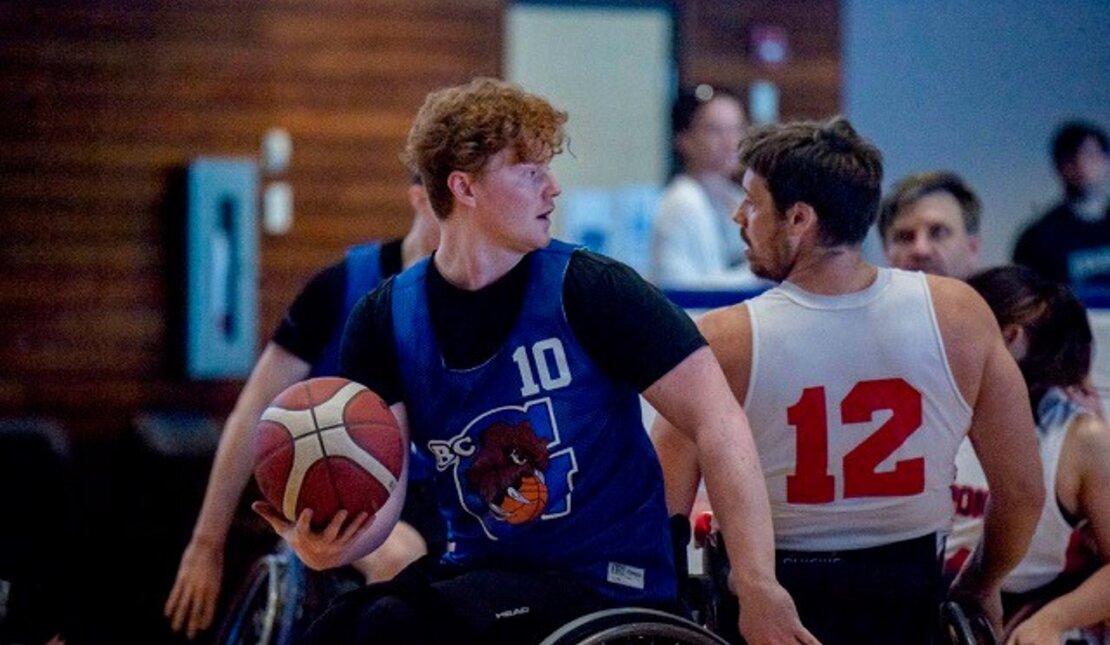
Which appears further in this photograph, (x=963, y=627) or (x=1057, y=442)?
(x=1057, y=442)

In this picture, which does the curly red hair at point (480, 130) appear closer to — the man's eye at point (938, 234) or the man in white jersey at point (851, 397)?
the man in white jersey at point (851, 397)

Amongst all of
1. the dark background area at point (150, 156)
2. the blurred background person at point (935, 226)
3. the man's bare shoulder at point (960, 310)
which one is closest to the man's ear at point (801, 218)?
the man's bare shoulder at point (960, 310)

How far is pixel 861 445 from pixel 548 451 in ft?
1.97

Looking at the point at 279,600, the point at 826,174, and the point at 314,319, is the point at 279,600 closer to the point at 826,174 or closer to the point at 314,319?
the point at 314,319

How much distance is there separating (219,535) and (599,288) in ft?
4.30

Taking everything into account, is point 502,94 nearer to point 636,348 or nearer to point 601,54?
point 636,348

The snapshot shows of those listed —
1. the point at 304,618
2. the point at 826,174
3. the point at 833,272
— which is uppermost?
the point at 826,174

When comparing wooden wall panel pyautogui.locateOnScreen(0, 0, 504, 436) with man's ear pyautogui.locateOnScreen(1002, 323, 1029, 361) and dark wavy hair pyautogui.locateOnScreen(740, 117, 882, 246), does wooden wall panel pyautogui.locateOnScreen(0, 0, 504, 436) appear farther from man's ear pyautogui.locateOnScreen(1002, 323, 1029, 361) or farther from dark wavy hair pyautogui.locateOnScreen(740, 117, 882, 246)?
dark wavy hair pyautogui.locateOnScreen(740, 117, 882, 246)

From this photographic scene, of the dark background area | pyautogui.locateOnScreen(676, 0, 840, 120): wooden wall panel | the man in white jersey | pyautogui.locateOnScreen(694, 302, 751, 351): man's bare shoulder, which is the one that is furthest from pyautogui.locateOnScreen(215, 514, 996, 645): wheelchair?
pyautogui.locateOnScreen(676, 0, 840, 120): wooden wall panel

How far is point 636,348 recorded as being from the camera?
10.1ft

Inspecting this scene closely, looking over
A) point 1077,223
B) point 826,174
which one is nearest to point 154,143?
point 1077,223

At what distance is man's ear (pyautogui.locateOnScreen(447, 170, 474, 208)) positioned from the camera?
321cm

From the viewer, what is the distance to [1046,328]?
3.78 metres

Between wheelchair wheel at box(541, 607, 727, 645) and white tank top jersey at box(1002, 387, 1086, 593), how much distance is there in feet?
3.23
